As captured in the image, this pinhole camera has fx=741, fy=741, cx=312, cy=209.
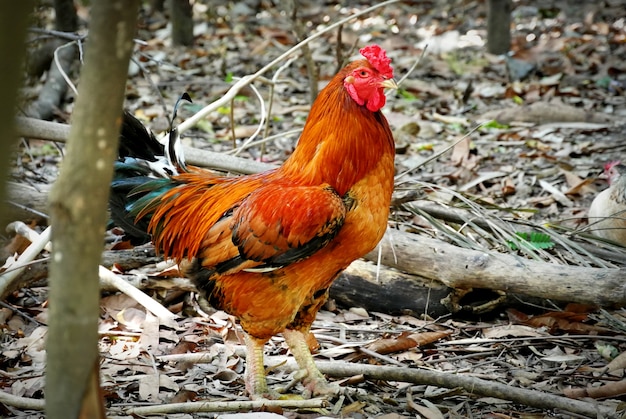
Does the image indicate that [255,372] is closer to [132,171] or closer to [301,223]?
[301,223]

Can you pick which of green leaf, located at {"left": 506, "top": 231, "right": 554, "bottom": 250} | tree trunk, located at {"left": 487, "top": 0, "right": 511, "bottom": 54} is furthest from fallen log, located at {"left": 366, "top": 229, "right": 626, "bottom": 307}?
tree trunk, located at {"left": 487, "top": 0, "right": 511, "bottom": 54}

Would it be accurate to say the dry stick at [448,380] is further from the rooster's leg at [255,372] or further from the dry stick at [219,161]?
the dry stick at [219,161]

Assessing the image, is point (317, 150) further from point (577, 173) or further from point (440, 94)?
point (440, 94)

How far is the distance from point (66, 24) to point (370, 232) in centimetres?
622

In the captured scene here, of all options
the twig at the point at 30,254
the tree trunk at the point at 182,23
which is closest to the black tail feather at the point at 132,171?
the twig at the point at 30,254

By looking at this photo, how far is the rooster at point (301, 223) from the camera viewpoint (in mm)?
3826

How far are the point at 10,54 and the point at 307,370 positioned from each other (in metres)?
2.87

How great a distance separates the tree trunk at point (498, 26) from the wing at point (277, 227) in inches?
273

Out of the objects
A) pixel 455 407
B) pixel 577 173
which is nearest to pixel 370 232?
pixel 455 407

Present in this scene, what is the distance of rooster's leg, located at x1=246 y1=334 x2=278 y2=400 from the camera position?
4.06 metres

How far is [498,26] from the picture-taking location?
9.99 meters

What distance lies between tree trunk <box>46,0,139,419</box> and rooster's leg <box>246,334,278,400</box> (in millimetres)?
2059

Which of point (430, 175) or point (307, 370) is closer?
point (307, 370)

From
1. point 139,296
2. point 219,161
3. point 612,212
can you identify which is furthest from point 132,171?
point 612,212
